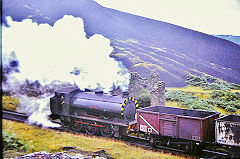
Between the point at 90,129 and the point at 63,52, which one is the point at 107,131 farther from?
the point at 63,52

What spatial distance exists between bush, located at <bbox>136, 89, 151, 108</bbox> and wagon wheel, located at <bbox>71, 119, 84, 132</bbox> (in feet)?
7.60

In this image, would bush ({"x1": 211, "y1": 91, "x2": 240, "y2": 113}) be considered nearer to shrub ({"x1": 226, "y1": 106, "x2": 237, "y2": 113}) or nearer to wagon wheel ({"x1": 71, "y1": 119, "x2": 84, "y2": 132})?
shrub ({"x1": 226, "y1": 106, "x2": 237, "y2": 113})

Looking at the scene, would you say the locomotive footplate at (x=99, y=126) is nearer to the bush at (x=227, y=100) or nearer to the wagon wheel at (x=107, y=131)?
the wagon wheel at (x=107, y=131)

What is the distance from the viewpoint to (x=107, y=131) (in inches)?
343

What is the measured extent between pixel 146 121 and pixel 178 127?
100cm

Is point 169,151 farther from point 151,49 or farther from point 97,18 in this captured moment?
point 97,18

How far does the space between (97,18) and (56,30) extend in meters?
1.64

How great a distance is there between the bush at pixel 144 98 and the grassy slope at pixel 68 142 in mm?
1781

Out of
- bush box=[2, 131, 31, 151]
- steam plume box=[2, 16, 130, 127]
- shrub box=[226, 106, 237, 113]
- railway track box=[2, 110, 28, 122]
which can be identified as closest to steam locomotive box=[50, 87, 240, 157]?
shrub box=[226, 106, 237, 113]

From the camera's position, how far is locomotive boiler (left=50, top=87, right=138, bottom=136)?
8.30 m

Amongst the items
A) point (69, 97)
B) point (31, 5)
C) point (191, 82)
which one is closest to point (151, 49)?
point (191, 82)

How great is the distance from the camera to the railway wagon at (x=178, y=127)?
648cm

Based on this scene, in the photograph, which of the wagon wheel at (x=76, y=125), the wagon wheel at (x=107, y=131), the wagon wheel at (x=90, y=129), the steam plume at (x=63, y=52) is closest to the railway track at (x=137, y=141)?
the wagon wheel at (x=76, y=125)

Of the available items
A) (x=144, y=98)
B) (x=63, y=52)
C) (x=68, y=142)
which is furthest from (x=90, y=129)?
(x=63, y=52)
